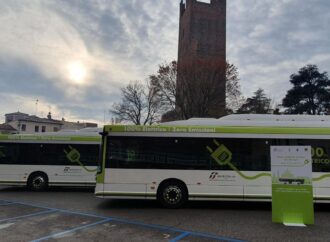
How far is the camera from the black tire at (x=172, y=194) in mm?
11039

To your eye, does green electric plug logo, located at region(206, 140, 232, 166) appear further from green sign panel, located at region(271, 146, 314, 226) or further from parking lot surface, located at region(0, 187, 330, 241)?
green sign panel, located at region(271, 146, 314, 226)

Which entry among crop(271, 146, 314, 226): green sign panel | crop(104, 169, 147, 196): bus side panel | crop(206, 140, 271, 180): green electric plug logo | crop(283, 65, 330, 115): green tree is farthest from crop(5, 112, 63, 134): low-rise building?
crop(271, 146, 314, 226): green sign panel

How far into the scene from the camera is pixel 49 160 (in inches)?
628

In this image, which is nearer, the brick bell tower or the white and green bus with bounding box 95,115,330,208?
the white and green bus with bounding box 95,115,330,208

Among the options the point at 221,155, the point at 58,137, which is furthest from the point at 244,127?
the point at 58,137

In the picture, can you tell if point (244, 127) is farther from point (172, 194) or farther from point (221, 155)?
point (172, 194)

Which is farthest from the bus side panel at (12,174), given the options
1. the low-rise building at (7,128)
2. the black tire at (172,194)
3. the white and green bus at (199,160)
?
the low-rise building at (7,128)

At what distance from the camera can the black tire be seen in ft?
36.2

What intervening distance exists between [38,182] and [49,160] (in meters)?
1.11

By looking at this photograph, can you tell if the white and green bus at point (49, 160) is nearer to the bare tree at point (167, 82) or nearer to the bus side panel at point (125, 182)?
the bus side panel at point (125, 182)

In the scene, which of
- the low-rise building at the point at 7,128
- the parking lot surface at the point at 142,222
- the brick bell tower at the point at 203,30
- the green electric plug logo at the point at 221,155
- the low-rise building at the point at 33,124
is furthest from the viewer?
the low-rise building at the point at 33,124

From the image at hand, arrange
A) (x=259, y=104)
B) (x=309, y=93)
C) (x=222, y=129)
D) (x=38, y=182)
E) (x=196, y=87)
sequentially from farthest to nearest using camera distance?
(x=259, y=104)
(x=309, y=93)
(x=196, y=87)
(x=38, y=182)
(x=222, y=129)

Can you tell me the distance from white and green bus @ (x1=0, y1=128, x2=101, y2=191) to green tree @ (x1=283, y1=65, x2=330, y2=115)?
135 feet

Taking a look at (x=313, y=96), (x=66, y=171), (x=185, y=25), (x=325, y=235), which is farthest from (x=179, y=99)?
(x=185, y=25)
